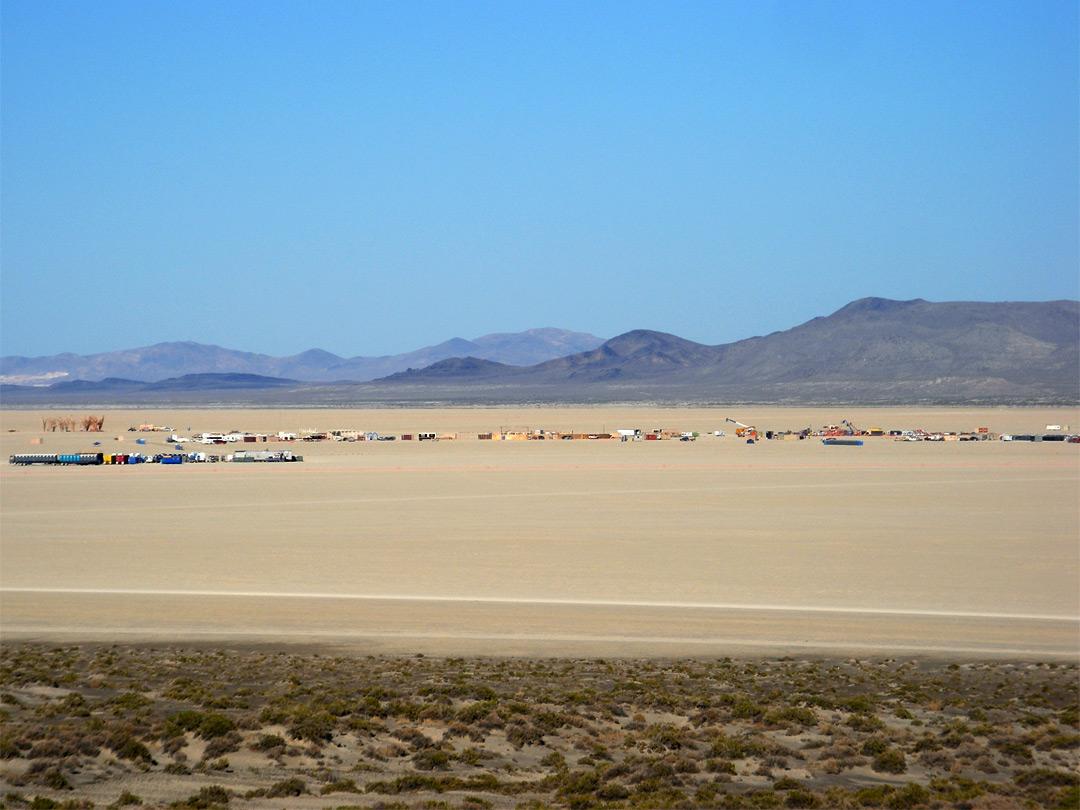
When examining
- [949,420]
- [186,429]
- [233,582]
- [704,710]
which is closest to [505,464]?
[233,582]

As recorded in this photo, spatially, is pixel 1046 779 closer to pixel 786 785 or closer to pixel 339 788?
pixel 786 785

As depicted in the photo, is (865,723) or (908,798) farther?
(865,723)

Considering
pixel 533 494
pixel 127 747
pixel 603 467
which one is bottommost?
pixel 127 747

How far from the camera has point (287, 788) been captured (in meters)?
9.98

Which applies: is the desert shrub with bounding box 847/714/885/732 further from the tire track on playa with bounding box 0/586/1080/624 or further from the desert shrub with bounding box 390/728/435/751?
the tire track on playa with bounding box 0/586/1080/624

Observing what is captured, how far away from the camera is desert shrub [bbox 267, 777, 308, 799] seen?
32.5 ft

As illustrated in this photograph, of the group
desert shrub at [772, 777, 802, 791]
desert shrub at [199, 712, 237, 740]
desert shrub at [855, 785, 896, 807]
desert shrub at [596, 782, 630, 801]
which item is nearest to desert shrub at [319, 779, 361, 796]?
desert shrub at [199, 712, 237, 740]

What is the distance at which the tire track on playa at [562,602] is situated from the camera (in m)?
18.6

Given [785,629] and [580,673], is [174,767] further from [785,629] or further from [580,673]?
[785,629]

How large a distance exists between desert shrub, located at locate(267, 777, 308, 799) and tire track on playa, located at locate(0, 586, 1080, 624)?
31.9 ft

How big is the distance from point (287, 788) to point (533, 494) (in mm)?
27145

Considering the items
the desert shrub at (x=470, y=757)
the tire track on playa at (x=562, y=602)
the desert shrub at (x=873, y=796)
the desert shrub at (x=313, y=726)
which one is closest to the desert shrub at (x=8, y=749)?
the desert shrub at (x=313, y=726)

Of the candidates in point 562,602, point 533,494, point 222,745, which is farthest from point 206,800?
point 533,494

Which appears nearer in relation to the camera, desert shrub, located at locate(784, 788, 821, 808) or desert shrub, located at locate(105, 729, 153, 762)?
desert shrub, located at locate(784, 788, 821, 808)
